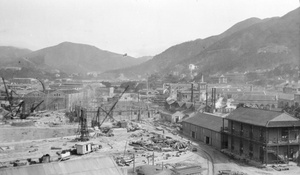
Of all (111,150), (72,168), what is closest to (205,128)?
(111,150)

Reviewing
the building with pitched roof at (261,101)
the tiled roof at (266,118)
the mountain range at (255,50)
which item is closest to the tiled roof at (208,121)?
the tiled roof at (266,118)

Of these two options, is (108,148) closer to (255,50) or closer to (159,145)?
(159,145)

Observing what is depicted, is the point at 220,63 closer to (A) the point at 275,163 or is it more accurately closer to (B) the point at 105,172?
(A) the point at 275,163

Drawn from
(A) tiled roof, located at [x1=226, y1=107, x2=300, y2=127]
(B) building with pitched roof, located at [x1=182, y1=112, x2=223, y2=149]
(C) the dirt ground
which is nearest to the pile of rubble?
(C) the dirt ground

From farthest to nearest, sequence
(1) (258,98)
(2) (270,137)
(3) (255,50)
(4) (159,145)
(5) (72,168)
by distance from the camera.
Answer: (3) (255,50) → (1) (258,98) → (4) (159,145) → (2) (270,137) → (5) (72,168)

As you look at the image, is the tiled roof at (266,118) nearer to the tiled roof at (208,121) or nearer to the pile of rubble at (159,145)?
the tiled roof at (208,121)

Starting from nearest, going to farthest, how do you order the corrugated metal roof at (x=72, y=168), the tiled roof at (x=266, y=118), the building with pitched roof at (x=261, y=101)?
the corrugated metal roof at (x=72, y=168) → the tiled roof at (x=266, y=118) → the building with pitched roof at (x=261, y=101)
